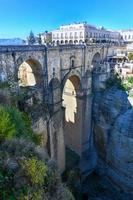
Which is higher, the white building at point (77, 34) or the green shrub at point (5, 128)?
the white building at point (77, 34)

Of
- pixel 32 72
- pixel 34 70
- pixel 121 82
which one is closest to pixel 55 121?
pixel 32 72

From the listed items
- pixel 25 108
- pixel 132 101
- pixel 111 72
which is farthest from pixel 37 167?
pixel 111 72

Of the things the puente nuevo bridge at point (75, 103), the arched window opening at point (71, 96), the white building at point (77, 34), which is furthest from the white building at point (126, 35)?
the arched window opening at point (71, 96)

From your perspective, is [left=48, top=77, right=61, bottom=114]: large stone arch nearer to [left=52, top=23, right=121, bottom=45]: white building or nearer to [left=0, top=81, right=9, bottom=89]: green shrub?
[left=0, top=81, right=9, bottom=89]: green shrub

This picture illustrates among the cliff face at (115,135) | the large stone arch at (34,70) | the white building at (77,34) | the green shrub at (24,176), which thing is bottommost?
the cliff face at (115,135)

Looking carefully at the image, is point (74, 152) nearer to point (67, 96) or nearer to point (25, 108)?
point (67, 96)

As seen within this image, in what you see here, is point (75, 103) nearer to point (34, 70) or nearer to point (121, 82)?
point (121, 82)

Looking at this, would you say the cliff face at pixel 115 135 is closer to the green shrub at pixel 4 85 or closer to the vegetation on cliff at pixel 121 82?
the vegetation on cliff at pixel 121 82

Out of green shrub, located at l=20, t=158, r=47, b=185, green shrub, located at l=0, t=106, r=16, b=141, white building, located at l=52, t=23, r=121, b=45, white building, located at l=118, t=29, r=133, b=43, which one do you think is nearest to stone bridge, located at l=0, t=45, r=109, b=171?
green shrub, located at l=0, t=106, r=16, b=141
